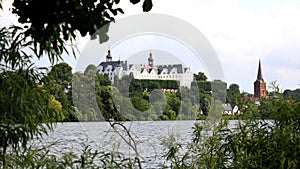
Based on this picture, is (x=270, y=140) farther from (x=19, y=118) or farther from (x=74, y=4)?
(x=74, y=4)

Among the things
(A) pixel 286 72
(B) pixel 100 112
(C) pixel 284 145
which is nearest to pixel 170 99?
(B) pixel 100 112

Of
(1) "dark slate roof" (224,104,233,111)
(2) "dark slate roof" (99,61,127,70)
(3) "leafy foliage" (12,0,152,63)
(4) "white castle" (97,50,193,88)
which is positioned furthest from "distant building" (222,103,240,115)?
(3) "leafy foliage" (12,0,152,63)

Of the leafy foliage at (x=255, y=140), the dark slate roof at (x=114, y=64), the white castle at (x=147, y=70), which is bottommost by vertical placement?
the leafy foliage at (x=255, y=140)

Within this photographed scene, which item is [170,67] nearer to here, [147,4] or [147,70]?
[147,70]

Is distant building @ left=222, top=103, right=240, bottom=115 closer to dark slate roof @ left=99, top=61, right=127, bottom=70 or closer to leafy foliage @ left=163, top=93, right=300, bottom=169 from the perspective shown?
leafy foliage @ left=163, top=93, right=300, bottom=169

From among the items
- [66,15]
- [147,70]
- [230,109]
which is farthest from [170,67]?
[66,15]

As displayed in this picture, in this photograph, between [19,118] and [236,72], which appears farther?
[236,72]

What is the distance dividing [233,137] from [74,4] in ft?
5.74

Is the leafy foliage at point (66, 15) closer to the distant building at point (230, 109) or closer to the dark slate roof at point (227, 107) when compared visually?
the distant building at point (230, 109)

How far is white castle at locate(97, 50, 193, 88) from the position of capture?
513 centimetres

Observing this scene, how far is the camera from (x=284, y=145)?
2.95 meters

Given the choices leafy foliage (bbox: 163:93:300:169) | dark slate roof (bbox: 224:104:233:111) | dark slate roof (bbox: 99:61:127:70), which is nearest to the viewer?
leafy foliage (bbox: 163:93:300:169)

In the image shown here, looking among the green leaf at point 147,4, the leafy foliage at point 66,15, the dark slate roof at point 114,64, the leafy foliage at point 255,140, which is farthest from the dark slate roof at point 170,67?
the green leaf at point 147,4

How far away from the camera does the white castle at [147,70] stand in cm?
513
